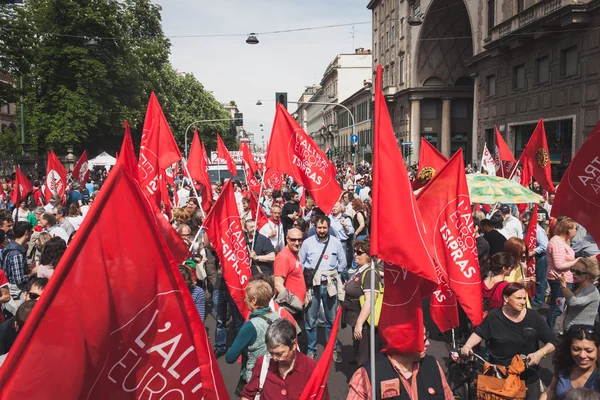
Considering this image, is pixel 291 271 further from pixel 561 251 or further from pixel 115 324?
pixel 115 324

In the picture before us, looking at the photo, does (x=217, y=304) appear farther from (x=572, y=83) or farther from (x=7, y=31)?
(x=7, y=31)

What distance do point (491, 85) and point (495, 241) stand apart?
22.8m

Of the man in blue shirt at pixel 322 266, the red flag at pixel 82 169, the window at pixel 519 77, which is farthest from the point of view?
the window at pixel 519 77

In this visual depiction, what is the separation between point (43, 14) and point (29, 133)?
7.54 m

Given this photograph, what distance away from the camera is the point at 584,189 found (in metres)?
4.95

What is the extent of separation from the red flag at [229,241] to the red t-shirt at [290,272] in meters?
0.42

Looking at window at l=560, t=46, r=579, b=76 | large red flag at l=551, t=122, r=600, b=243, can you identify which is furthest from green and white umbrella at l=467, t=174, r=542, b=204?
window at l=560, t=46, r=579, b=76

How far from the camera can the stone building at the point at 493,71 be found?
1972cm

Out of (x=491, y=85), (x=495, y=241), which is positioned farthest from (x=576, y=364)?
(x=491, y=85)

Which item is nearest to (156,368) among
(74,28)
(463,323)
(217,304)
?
(217,304)

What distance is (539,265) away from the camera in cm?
865

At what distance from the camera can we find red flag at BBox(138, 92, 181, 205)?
26.4 ft

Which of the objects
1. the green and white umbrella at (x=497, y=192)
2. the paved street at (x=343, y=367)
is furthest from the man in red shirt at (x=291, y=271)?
the green and white umbrella at (x=497, y=192)

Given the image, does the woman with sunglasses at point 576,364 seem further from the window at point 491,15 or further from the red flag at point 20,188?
the window at point 491,15
